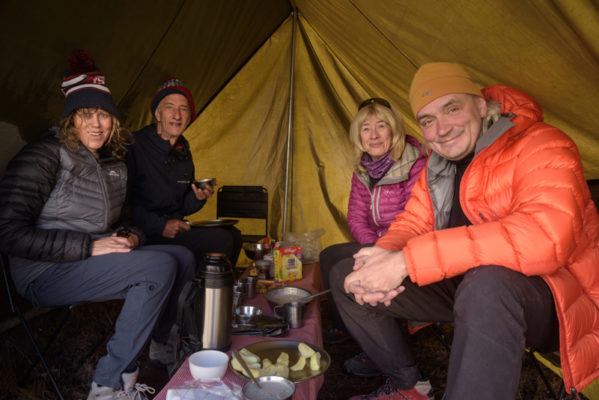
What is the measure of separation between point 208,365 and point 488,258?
2.79ft

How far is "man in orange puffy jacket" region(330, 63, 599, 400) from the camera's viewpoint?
982mm

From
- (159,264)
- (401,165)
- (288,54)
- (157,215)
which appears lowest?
(159,264)

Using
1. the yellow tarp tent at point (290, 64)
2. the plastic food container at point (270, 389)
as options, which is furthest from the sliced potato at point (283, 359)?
the yellow tarp tent at point (290, 64)

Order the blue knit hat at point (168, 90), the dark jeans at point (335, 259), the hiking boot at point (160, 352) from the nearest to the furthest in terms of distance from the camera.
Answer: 1. the hiking boot at point (160, 352)
2. the dark jeans at point (335, 259)
3. the blue knit hat at point (168, 90)

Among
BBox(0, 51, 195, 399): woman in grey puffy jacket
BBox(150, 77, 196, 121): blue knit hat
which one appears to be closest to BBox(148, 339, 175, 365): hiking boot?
BBox(0, 51, 195, 399): woman in grey puffy jacket

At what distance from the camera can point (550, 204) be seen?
1.07 metres

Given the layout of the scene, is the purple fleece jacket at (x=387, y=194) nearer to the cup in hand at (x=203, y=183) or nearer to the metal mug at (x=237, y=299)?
the metal mug at (x=237, y=299)

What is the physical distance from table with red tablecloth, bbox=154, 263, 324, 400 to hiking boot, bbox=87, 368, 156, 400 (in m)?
0.43

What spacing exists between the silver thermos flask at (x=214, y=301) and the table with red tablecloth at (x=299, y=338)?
8 centimetres

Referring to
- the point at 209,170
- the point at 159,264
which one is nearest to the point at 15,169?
the point at 159,264

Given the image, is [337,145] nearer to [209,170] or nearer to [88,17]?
[209,170]

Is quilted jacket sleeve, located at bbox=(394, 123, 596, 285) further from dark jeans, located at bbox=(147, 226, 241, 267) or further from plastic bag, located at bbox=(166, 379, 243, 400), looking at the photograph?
dark jeans, located at bbox=(147, 226, 241, 267)

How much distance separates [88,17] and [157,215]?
114 cm

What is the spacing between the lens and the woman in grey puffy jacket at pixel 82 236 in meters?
1.45
